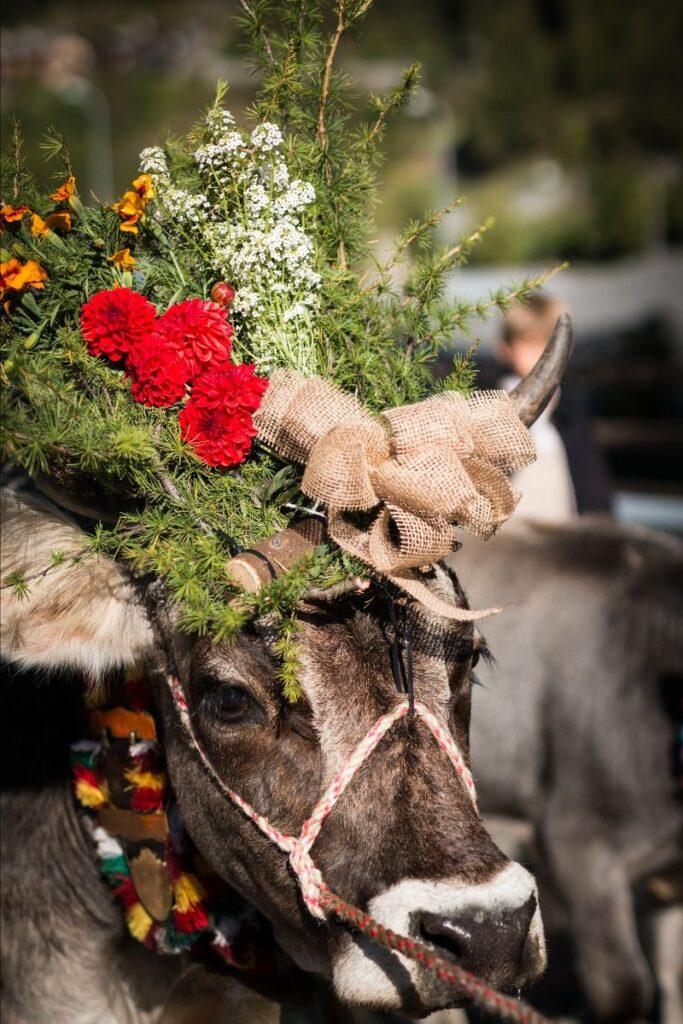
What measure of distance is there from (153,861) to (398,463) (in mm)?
1296

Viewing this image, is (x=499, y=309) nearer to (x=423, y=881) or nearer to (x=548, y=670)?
(x=423, y=881)

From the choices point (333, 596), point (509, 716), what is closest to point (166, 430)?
point (333, 596)

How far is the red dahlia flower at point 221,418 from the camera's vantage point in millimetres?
2318

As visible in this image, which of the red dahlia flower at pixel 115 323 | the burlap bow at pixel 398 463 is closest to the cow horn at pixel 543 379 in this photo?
the burlap bow at pixel 398 463

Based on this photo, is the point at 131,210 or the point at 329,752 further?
the point at 131,210

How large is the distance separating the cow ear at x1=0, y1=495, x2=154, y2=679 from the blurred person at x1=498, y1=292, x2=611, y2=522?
3.39 metres

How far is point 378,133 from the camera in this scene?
8.57 ft

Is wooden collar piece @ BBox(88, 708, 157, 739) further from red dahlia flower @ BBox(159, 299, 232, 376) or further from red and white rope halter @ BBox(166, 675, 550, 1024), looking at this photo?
red dahlia flower @ BBox(159, 299, 232, 376)

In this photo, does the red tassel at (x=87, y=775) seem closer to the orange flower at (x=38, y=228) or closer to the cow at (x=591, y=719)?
the orange flower at (x=38, y=228)

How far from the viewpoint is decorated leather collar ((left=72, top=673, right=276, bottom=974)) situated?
8.88ft

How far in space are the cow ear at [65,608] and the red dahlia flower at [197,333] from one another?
0.52 meters

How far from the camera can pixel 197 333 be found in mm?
2361

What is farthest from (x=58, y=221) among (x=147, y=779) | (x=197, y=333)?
(x=147, y=779)

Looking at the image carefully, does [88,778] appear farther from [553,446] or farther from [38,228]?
[553,446]
